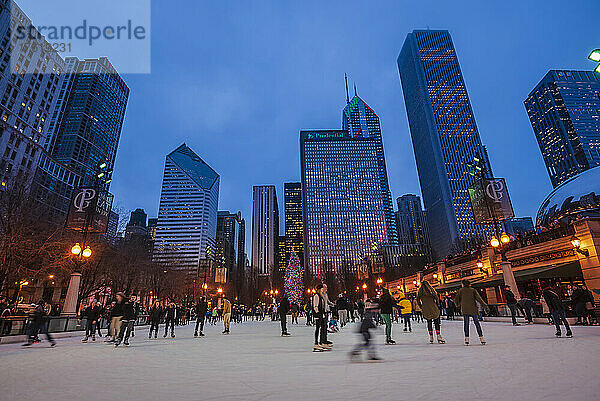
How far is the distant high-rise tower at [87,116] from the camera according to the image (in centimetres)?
14912

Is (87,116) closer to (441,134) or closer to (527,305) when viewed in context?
(441,134)

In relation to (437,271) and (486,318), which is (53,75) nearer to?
(437,271)

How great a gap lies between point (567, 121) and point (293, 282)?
529ft

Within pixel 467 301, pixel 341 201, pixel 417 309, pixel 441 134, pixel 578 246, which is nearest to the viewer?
pixel 467 301

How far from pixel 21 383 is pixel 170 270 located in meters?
47.7

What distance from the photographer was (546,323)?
17.5 m

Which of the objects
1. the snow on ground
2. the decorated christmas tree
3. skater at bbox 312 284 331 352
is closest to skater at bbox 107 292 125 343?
the snow on ground

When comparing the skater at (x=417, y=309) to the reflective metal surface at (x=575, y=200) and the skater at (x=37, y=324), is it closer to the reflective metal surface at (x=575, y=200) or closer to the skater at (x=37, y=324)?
the reflective metal surface at (x=575, y=200)

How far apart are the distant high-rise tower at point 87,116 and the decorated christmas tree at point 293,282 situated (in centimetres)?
11931

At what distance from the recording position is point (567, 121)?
486ft

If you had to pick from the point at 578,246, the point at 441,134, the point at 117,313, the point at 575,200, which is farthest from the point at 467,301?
the point at 441,134

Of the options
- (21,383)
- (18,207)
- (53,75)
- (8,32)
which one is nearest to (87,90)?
(53,75)

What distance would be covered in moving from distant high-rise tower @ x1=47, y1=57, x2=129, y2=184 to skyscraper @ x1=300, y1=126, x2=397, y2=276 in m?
103

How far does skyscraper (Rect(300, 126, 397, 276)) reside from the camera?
15550 cm
